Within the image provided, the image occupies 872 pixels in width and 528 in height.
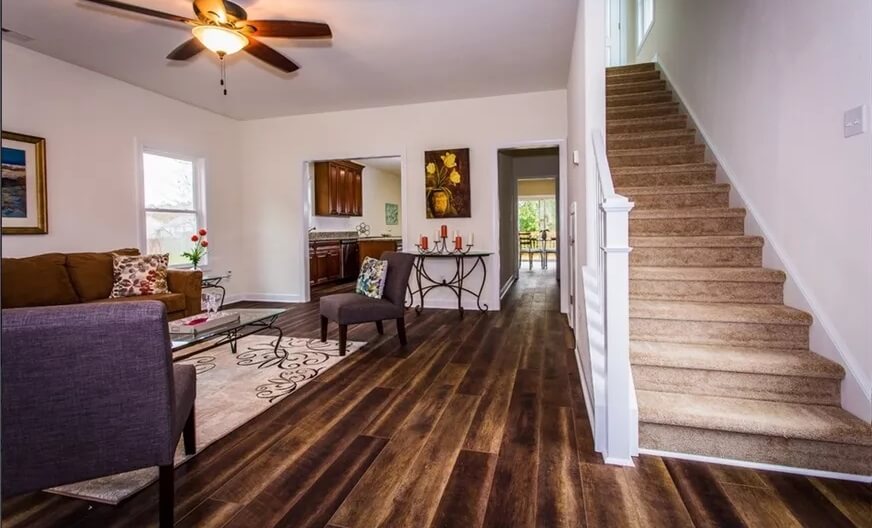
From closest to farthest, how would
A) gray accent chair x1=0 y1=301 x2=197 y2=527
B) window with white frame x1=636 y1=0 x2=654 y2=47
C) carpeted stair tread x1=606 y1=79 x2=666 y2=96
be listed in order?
gray accent chair x1=0 y1=301 x2=197 y2=527, carpeted stair tread x1=606 y1=79 x2=666 y2=96, window with white frame x1=636 y1=0 x2=654 y2=47

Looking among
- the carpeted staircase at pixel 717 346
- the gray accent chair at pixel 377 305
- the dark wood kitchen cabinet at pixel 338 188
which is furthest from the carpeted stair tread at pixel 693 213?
the dark wood kitchen cabinet at pixel 338 188

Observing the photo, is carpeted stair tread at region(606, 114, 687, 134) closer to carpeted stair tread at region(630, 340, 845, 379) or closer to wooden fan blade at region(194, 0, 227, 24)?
carpeted stair tread at region(630, 340, 845, 379)

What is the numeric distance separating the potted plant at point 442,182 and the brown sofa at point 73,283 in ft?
9.06

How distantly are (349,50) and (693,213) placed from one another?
124 inches

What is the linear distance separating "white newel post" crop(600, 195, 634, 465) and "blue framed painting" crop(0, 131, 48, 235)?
182 inches

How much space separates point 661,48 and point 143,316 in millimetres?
5865

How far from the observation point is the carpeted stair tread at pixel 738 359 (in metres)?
2.18

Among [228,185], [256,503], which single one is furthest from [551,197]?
[256,503]

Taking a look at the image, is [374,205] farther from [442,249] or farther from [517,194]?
[442,249]

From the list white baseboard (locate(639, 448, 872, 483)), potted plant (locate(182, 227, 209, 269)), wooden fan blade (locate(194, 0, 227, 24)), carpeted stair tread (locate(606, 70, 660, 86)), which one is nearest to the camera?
white baseboard (locate(639, 448, 872, 483))

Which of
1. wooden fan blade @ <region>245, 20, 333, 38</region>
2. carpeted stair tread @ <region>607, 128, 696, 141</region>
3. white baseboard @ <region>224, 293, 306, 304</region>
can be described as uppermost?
wooden fan blade @ <region>245, 20, 333, 38</region>

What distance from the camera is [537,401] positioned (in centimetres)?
272

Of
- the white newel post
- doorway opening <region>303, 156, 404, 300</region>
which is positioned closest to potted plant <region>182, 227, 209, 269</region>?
doorway opening <region>303, 156, 404, 300</region>

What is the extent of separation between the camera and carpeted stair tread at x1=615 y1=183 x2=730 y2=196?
3361mm
